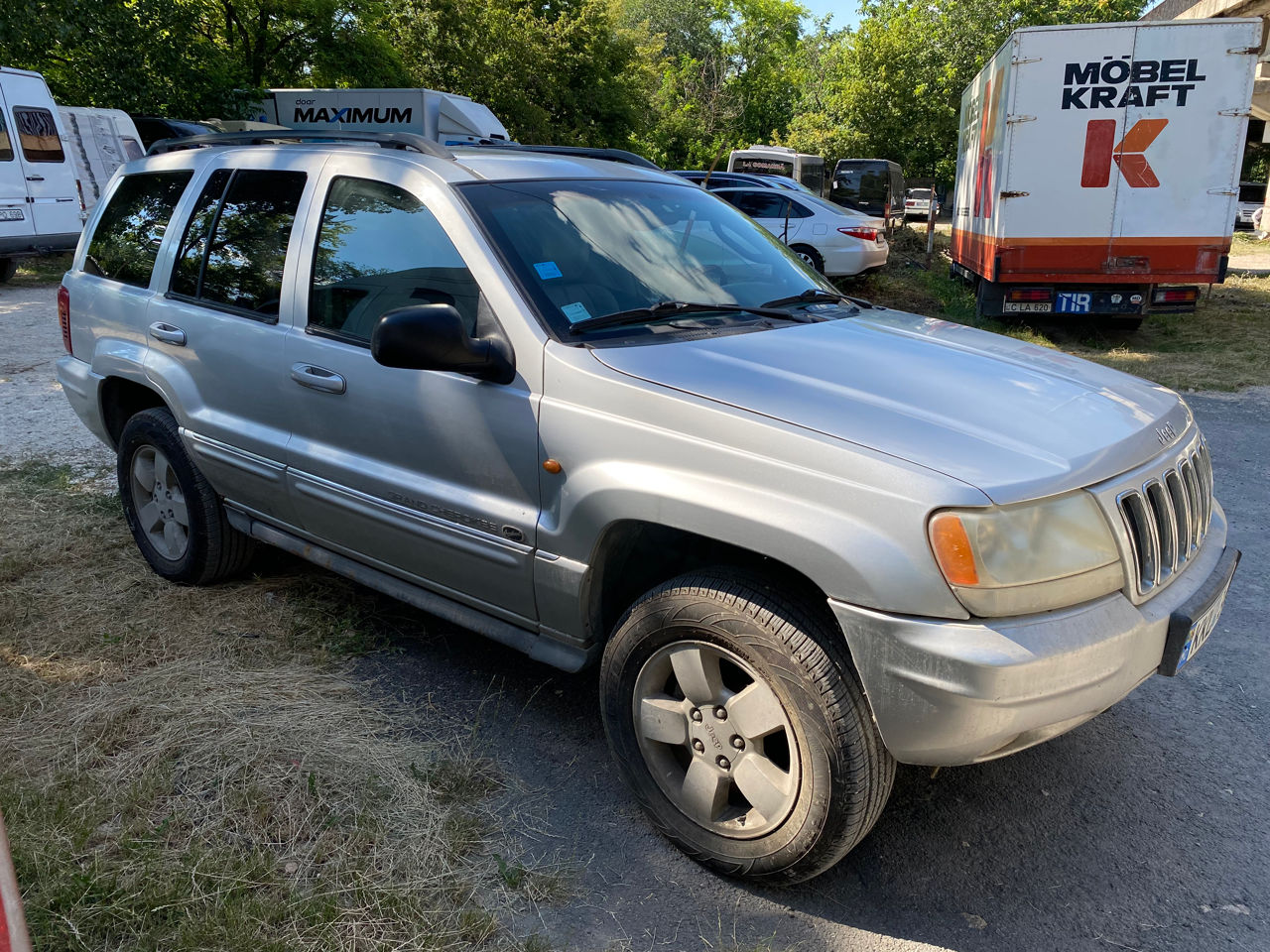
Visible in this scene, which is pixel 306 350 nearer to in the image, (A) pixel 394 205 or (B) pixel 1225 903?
(A) pixel 394 205

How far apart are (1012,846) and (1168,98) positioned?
373 inches

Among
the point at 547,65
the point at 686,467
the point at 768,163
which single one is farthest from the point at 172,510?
the point at 547,65

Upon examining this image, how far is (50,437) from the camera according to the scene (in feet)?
22.0

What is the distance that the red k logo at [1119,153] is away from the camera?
9891 mm

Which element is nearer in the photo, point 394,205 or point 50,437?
point 394,205

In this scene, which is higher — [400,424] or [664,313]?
[664,313]

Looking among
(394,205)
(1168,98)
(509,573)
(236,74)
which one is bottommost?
(509,573)

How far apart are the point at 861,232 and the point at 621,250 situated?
40.4ft

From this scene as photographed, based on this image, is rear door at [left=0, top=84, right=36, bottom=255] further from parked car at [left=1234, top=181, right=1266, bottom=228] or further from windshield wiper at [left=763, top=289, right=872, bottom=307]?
parked car at [left=1234, top=181, right=1266, bottom=228]

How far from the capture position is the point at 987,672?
6.80 ft

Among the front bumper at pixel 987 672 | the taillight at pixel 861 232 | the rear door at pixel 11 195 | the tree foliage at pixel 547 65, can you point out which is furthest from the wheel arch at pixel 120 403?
the tree foliage at pixel 547 65

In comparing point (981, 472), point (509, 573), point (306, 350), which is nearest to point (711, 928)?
point (509, 573)

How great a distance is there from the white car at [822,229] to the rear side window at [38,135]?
31.2 feet

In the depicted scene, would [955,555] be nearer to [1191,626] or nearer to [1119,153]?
[1191,626]
